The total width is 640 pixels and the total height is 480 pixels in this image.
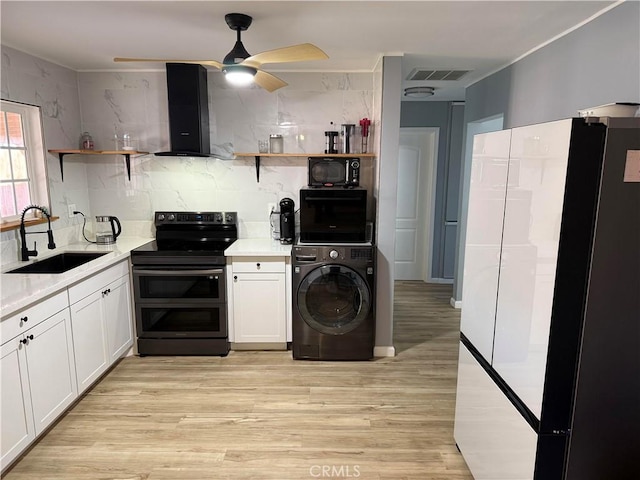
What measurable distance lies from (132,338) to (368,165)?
2.63m

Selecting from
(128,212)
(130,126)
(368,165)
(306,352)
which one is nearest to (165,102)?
(130,126)

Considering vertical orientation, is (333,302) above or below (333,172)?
below

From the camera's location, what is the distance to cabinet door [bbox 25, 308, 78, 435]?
2.31 metres

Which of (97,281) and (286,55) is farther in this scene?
(97,281)

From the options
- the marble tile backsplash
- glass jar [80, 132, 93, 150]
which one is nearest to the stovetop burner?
the marble tile backsplash

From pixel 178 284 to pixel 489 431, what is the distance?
257 centimetres

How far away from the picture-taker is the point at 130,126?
3.89 metres

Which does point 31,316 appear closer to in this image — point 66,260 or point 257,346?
point 66,260

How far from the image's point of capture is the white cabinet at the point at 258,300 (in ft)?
11.5

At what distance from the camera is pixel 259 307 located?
3.57 metres

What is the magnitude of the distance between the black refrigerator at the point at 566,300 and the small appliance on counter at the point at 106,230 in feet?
10.7

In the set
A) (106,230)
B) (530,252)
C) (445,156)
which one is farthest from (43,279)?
(445,156)

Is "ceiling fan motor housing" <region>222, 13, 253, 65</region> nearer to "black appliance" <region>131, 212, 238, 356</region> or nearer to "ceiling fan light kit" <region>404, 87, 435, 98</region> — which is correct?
"black appliance" <region>131, 212, 238, 356</region>

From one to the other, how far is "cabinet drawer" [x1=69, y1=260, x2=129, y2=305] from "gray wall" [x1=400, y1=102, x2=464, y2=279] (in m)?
3.96
